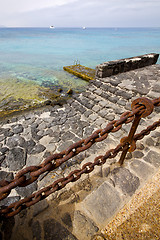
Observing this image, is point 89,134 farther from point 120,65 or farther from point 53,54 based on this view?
point 53,54

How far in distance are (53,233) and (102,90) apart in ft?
16.8

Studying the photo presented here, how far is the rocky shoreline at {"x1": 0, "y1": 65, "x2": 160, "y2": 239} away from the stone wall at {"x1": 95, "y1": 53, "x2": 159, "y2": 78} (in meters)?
0.30

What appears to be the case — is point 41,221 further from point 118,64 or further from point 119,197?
point 118,64

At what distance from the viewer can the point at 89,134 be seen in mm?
4113

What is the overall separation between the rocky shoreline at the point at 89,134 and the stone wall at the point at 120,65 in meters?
0.30

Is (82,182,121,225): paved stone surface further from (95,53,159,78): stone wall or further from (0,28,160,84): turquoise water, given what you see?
(0,28,160,84): turquoise water

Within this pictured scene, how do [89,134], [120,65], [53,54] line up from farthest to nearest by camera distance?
[53,54] → [120,65] → [89,134]

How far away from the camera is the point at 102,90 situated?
5.73 metres

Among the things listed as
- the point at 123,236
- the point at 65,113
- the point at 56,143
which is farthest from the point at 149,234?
the point at 65,113

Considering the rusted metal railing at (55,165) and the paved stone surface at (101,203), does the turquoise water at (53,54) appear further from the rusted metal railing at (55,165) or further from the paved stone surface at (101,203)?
the rusted metal railing at (55,165)

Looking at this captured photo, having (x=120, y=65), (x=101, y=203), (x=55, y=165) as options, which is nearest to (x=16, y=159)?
(x=101, y=203)

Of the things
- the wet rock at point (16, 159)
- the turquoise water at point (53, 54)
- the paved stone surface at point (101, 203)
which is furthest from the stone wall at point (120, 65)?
the turquoise water at point (53, 54)

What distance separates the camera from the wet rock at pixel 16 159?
123 inches

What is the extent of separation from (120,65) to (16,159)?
5959 mm
